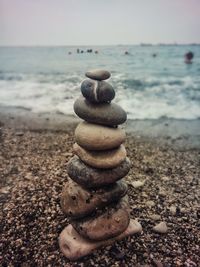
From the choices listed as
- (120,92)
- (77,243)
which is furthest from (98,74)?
(120,92)

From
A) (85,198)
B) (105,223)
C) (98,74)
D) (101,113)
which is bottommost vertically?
(105,223)

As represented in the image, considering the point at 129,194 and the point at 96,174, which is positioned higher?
the point at 96,174

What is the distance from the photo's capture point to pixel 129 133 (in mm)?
9797

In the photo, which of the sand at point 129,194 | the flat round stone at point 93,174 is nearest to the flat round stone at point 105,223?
the sand at point 129,194

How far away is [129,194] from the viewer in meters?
5.95

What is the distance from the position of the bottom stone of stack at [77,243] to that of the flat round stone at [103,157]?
109 cm

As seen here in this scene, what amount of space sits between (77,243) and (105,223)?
1.58 ft

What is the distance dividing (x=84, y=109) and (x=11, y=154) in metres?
4.02

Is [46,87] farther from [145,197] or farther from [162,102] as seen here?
[145,197]

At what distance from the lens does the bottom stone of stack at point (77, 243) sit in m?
4.33

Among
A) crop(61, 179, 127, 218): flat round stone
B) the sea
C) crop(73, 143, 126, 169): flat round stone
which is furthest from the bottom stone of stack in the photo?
the sea

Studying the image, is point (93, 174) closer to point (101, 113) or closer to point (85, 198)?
point (85, 198)

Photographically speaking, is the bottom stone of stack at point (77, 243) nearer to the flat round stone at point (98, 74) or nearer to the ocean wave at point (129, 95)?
the flat round stone at point (98, 74)

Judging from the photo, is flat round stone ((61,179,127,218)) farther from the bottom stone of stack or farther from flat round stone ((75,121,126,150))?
flat round stone ((75,121,126,150))
